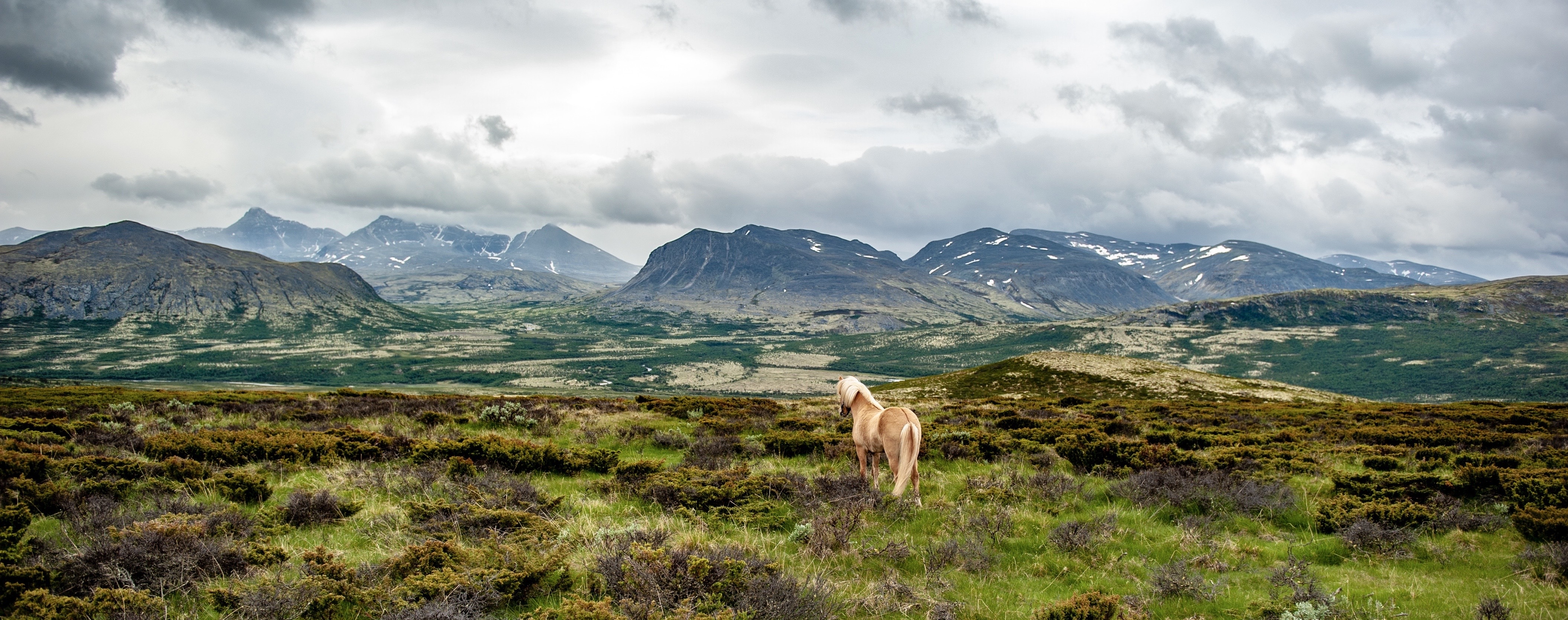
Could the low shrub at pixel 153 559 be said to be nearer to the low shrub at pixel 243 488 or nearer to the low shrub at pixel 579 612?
the low shrub at pixel 243 488

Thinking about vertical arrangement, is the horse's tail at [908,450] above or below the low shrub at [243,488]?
above

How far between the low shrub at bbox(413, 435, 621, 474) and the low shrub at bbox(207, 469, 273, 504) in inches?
118

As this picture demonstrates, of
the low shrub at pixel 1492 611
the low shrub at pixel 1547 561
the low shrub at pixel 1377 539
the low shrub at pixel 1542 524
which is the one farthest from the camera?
the low shrub at pixel 1377 539

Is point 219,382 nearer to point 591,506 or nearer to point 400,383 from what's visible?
point 400,383

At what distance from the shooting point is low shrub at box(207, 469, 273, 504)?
32.1 ft

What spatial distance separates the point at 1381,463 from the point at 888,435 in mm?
13506

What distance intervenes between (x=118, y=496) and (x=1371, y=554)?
18.4m

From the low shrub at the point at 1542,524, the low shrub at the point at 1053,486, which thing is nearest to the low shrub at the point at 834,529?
the low shrub at the point at 1053,486

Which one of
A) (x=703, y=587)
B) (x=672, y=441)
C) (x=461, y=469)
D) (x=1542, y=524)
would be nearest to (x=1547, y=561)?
(x=1542, y=524)

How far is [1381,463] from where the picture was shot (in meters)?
15.4

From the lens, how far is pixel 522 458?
13.1 m

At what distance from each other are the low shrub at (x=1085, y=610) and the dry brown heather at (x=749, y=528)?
0.03 metres

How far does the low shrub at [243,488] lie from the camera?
9773mm

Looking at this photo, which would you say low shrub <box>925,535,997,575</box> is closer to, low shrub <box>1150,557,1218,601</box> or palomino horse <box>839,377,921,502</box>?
palomino horse <box>839,377,921,502</box>
